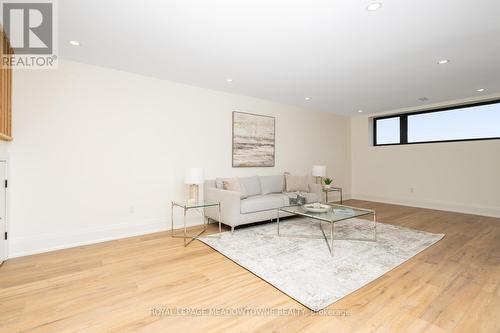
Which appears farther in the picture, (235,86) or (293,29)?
(235,86)

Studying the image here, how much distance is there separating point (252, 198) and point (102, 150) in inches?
96.1

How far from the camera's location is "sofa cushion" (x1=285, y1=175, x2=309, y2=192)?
197 inches

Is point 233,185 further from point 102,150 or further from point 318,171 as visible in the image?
point 318,171

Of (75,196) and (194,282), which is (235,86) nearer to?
(75,196)

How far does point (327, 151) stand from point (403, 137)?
1.92 m

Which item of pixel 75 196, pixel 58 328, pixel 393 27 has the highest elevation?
pixel 393 27

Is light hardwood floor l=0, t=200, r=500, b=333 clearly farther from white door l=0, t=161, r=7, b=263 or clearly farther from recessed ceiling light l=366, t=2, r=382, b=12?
recessed ceiling light l=366, t=2, r=382, b=12

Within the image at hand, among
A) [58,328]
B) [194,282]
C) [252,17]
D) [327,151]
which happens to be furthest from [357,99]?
[58,328]

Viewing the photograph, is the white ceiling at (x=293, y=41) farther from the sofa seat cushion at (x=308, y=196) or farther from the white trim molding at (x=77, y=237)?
the white trim molding at (x=77, y=237)

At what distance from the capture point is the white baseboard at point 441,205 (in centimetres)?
480

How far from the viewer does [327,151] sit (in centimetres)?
651

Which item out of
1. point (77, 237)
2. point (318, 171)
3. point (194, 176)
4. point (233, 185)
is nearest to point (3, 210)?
point (77, 237)

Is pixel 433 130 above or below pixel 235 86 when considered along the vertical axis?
below

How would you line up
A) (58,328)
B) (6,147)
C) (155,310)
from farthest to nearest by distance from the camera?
(6,147) → (155,310) → (58,328)
